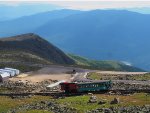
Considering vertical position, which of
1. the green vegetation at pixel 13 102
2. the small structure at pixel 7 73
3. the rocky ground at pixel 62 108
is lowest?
the green vegetation at pixel 13 102

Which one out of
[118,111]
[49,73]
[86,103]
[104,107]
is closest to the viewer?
[118,111]

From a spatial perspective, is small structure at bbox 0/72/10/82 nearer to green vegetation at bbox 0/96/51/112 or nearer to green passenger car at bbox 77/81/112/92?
green vegetation at bbox 0/96/51/112

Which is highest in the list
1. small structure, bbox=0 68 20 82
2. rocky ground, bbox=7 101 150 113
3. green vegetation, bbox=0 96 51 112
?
small structure, bbox=0 68 20 82

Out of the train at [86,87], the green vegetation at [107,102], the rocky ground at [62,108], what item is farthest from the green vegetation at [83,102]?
the train at [86,87]

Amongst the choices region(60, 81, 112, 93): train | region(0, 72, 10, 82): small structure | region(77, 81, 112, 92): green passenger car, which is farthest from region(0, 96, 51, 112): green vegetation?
region(0, 72, 10, 82): small structure

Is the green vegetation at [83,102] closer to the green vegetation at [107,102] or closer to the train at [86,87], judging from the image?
the green vegetation at [107,102]

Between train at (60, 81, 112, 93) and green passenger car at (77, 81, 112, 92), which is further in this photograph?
green passenger car at (77, 81, 112, 92)

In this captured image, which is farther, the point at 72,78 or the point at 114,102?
the point at 72,78

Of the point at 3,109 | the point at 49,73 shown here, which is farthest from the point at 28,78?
the point at 3,109

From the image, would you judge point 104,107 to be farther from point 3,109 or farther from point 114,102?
point 3,109

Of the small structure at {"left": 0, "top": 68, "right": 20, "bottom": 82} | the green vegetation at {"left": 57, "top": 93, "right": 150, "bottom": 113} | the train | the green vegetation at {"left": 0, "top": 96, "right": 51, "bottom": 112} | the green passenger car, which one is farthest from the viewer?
the small structure at {"left": 0, "top": 68, "right": 20, "bottom": 82}

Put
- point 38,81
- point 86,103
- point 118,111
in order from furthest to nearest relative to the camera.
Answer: point 38,81, point 86,103, point 118,111
